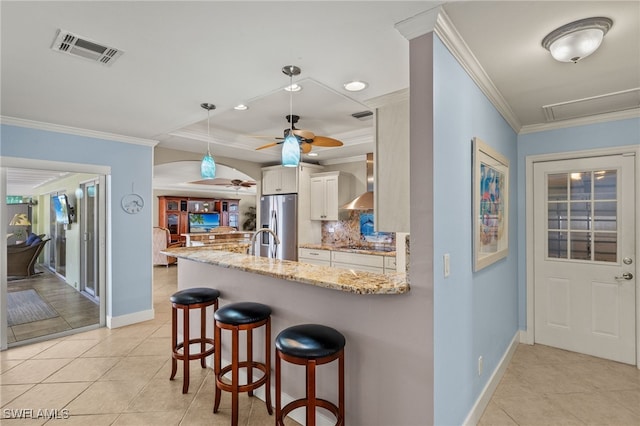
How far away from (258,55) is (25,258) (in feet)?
20.6

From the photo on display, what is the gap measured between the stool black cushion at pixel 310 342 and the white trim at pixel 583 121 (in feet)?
10.3

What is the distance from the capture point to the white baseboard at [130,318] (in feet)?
12.9

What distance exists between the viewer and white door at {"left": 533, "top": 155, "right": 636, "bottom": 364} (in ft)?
9.88

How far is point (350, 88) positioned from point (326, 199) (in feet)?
9.77

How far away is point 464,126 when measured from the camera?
6.60ft

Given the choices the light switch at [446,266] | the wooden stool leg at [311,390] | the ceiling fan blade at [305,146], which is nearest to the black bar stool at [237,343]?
the wooden stool leg at [311,390]

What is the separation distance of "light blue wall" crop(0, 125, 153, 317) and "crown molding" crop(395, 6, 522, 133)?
3727 millimetres

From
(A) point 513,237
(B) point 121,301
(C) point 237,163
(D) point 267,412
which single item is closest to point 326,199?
(C) point 237,163

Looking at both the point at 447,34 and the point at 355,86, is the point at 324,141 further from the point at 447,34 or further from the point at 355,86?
the point at 447,34

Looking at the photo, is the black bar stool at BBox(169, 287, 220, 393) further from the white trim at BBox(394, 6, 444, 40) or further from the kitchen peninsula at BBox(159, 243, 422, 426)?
the white trim at BBox(394, 6, 444, 40)

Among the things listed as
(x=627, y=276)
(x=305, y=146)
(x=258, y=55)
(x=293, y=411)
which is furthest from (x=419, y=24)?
(x=627, y=276)

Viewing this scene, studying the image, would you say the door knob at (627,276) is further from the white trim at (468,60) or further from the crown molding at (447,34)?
the crown molding at (447,34)

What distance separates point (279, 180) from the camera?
564 centimetres

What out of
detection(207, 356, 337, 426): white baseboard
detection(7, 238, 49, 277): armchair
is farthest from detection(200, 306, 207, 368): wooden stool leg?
detection(7, 238, 49, 277): armchair
